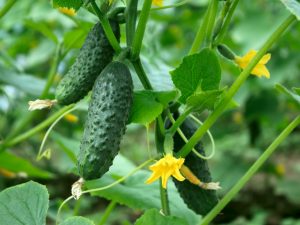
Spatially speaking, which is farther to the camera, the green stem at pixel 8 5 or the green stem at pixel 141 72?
the green stem at pixel 8 5

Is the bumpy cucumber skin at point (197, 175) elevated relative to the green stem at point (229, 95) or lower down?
lower down

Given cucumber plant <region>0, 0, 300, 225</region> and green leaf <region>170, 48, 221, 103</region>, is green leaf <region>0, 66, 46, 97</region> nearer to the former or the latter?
cucumber plant <region>0, 0, 300, 225</region>

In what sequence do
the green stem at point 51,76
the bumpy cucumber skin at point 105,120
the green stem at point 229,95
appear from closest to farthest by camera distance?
1. the bumpy cucumber skin at point 105,120
2. the green stem at point 229,95
3. the green stem at point 51,76

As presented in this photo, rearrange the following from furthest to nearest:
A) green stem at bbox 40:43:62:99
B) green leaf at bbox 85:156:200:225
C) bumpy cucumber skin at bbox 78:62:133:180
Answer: green stem at bbox 40:43:62:99, green leaf at bbox 85:156:200:225, bumpy cucumber skin at bbox 78:62:133:180

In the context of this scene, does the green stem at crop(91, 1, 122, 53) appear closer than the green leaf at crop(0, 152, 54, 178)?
Yes

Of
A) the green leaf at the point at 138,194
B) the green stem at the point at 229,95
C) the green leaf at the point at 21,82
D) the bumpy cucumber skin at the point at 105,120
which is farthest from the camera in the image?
the green leaf at the point at 21,82

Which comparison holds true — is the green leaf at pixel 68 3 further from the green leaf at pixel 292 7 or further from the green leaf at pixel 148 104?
the green leaf at pixel 292 7

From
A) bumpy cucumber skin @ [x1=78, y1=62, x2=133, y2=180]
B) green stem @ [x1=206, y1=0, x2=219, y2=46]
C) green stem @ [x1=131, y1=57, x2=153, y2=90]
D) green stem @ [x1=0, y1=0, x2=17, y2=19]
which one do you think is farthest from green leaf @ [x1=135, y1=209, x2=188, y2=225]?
green stem @ [x1=0, y1=0, x2=17, y2=19]

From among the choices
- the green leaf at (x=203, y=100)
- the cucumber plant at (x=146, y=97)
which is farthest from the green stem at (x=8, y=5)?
the green leaf at (x=203, y=100)

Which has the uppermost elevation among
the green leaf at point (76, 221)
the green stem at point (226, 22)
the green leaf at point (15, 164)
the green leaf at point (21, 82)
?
the green stem at point (226, 22)
